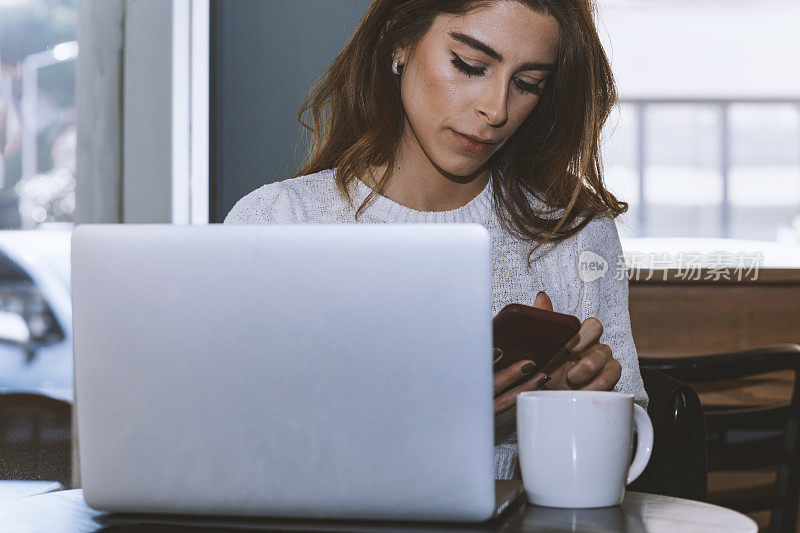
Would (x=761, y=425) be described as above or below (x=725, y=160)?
below

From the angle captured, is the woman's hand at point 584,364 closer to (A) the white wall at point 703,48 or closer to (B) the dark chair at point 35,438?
(B) the dark chair at point 35,438

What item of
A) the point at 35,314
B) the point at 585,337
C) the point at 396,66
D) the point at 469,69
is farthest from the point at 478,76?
the point at 35,314

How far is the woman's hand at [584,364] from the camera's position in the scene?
3.06 feet

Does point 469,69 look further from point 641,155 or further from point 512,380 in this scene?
point 641,155

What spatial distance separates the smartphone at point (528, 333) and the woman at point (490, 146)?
1.37ft

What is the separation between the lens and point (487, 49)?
1.17 meters

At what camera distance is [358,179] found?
140cm

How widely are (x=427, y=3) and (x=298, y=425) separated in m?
0.85

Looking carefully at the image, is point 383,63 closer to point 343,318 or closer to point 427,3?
point 427,3

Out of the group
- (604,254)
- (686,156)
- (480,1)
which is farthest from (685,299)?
(686,156)

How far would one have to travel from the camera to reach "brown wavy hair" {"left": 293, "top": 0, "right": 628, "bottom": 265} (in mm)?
1340

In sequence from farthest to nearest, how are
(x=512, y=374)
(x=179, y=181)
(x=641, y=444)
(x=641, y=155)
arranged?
1. (x=641, y=155)
2. (x=179, y=181)
3. (x=512, y=374)
4. (x=641, y=444)

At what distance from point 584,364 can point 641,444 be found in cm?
24

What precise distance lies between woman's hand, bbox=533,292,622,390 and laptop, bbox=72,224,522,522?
37 centimetres
